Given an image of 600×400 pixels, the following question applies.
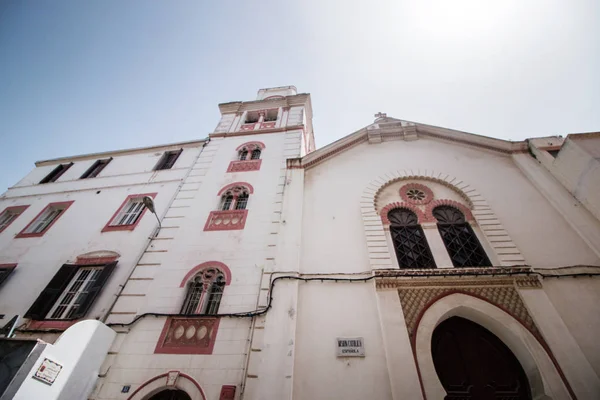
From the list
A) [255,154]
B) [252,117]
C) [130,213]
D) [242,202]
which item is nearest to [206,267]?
[242,202]

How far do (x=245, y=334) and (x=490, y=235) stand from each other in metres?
7.62

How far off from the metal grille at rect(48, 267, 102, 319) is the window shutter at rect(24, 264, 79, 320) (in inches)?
5.5

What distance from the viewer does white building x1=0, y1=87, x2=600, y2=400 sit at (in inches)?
232

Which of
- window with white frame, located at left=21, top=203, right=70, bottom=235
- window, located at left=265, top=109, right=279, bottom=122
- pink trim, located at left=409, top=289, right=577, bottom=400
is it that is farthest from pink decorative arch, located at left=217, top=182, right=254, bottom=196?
window with white frame, located at left=21, top=203, right=70, bottom=235

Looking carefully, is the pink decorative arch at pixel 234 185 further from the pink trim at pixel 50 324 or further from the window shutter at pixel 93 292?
the pink trim at pixel 50 324

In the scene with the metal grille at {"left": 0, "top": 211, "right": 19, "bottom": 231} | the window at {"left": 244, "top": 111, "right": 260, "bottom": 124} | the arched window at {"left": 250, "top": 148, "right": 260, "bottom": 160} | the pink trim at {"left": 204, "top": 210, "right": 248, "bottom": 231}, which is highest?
the window at {"left": 244, "top": 111, "right": 260, "bottom": 124}

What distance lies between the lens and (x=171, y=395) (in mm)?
6117

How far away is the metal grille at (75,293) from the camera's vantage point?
807 centimetres

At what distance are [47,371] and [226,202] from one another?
266 inches

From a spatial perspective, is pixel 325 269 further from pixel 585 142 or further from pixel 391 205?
pixel 585 142

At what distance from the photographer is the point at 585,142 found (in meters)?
8.28

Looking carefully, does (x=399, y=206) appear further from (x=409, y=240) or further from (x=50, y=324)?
(x=50, y=324)

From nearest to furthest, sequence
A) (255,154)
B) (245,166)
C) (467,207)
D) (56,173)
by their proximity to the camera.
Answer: (467,207), (245,166), (255,154), (56,173)

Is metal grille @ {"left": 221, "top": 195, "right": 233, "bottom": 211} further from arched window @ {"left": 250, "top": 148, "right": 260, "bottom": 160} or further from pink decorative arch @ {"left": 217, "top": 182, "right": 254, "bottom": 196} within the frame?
arched window @ {"left": 250, "top": 148, "right": 260, "bottom": 160}
